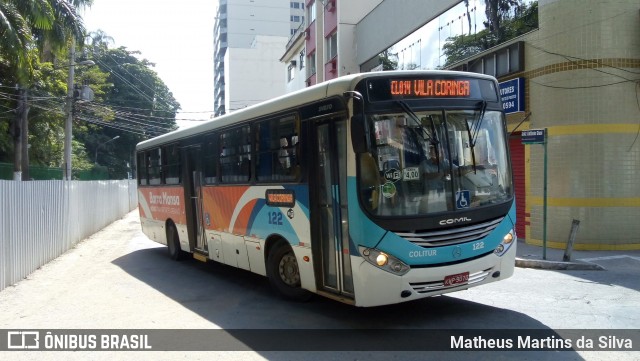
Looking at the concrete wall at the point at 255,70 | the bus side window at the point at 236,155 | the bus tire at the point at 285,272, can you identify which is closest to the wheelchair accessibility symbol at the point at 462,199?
the bus tire at the point at 285,272

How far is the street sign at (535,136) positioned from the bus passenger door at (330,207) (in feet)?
20.8

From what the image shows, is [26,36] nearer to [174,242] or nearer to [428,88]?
[174,242]

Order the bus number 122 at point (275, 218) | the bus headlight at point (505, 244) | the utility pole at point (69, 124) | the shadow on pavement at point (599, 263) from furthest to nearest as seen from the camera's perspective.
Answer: the utility pole at point (69, 124), the shadow on pavement at point (599, 263), the bus number 122 at point (275, 218), the bus headlight at point (505, 244)

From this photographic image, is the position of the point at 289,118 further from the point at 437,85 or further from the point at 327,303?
the point at 327,303

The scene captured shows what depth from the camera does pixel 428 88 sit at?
246 inches

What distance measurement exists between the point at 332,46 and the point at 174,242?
65.6 ft

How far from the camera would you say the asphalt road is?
19.1 feet

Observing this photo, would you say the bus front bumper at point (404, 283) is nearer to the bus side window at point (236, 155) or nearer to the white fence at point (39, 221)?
the bus side window at point (236, 155)

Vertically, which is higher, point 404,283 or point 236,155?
point 236,155

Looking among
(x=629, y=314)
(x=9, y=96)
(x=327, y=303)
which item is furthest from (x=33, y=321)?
(x=9, y=96)

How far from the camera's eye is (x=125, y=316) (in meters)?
7.50

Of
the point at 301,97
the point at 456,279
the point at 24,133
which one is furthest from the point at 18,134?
the point at 456,279

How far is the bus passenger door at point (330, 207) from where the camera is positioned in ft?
20.8

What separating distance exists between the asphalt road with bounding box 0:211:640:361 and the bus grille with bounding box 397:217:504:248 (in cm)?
111
